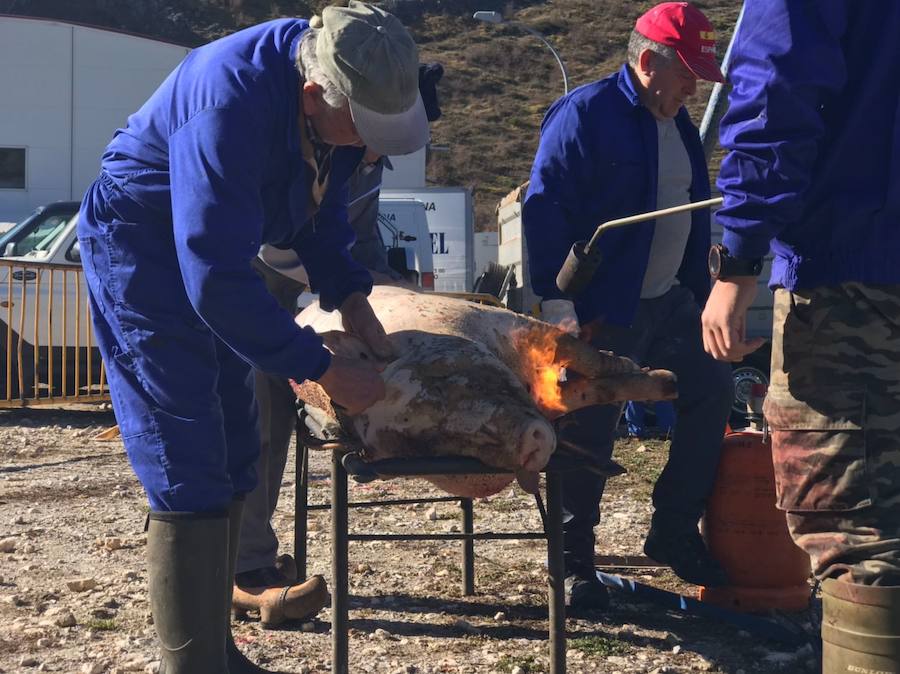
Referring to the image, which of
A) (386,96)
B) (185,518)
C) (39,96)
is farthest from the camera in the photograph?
(39,96)

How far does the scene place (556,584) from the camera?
3.15 metres

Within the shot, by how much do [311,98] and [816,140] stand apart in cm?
117

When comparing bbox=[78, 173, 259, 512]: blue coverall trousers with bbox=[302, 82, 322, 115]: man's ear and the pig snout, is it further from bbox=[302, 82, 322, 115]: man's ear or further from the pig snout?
the pig snout

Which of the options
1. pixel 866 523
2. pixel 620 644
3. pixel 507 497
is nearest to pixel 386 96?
pixel 866 523

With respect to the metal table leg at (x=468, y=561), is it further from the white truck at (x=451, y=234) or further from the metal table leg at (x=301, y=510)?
the white truck at (x=451, y=234)

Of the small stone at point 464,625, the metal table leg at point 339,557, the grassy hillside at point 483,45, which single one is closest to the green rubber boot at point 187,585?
the metal table leg at point 339,557

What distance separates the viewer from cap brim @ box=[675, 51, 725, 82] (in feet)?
13.3

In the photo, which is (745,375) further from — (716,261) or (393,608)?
(716,261)

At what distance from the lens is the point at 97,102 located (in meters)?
15.0

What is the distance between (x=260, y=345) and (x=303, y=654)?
1.34m

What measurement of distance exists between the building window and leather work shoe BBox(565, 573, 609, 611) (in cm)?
1219

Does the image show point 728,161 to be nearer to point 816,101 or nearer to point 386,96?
point 816,101

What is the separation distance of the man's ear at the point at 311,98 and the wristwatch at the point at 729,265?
100 centimetres

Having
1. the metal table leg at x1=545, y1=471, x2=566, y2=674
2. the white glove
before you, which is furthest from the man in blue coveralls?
the white glove
